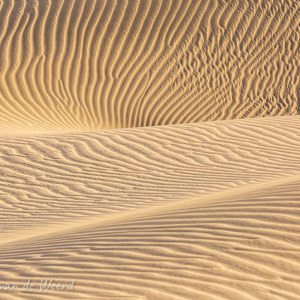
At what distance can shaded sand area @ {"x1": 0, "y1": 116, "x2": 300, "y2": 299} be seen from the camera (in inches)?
143

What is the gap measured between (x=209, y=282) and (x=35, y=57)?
1256cm

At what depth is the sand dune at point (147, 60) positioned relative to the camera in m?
14.4

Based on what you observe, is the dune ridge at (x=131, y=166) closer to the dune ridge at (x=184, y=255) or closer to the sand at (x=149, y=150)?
the sand at (x=149, y=150)

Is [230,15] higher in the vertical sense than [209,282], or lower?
higher

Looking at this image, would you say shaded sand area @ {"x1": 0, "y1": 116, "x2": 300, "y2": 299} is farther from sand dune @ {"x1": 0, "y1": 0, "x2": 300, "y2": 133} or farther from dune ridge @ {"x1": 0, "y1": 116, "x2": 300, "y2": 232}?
sand dune @ {"x1": 0, "y1": 0, "x2": 300, "y2": 133}

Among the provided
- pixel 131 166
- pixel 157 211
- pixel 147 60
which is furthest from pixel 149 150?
pixel 147 60

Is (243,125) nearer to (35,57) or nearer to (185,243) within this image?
(185,243)

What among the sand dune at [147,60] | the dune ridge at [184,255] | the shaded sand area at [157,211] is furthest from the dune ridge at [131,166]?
the sand dune at [147,60]

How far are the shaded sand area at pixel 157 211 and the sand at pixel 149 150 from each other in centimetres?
2

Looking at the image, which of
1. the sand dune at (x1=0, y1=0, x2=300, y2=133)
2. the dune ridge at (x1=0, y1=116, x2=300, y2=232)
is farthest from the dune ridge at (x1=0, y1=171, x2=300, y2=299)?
the sand dune at (x1=0, y1=0, x2=300, y2=133)

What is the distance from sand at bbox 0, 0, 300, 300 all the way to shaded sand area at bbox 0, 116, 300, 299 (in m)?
0.02


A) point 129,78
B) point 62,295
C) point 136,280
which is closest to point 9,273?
point 62,295

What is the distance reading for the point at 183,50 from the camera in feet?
50.6

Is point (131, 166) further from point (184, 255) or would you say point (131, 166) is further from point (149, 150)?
point (184, 255)
